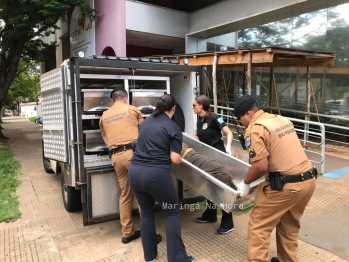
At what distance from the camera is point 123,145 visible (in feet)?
11.2

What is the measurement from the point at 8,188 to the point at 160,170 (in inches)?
169

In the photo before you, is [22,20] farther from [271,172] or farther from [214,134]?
[271,172]

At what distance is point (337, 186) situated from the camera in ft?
17.3

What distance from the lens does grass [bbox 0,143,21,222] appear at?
447 centimetres

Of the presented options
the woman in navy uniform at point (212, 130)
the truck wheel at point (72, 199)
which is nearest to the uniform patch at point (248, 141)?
the woman in navy uniform at point (212, 130)

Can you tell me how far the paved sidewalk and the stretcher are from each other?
713 millimetres

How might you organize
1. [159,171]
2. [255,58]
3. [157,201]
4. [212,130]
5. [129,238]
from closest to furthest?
[159,171]
[157,201]
[129,238]
[212,130]
[255,58]

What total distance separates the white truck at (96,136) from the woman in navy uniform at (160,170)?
0.43m

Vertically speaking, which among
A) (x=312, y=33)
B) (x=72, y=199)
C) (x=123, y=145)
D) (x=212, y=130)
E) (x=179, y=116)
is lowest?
(x=72, y=199)

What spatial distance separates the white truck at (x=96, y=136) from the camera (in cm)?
348

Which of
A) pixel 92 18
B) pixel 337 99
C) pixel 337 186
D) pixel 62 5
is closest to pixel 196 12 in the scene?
pixel 92 18

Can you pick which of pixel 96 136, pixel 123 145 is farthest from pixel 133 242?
pixel 96 136

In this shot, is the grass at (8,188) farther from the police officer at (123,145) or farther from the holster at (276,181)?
the holster at (276,181)

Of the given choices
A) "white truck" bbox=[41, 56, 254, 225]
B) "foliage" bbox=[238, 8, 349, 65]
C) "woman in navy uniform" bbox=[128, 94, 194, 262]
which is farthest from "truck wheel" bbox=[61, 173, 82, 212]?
"foliage" bbox=[238, 8, 349, 65]
